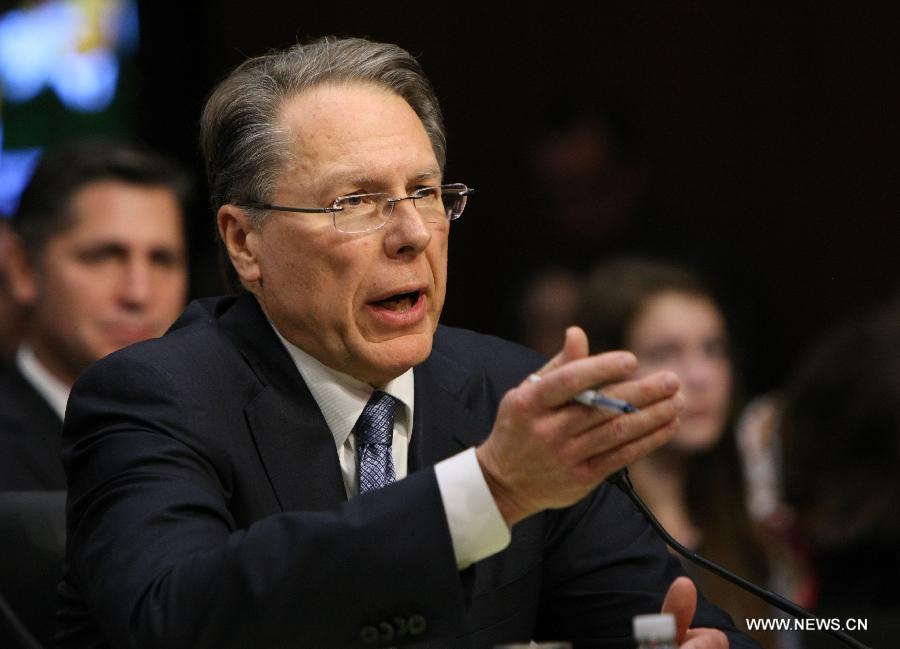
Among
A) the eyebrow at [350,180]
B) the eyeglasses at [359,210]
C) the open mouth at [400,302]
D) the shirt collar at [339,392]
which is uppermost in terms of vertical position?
the eyebrow at [350,180]

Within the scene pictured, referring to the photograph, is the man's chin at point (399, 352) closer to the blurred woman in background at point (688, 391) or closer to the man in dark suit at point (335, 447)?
the man in dark suit at point (335, 447)

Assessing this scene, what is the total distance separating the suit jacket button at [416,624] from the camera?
1.85 metres

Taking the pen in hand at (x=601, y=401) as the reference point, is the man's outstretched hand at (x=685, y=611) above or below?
below

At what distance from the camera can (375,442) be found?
2.45 m

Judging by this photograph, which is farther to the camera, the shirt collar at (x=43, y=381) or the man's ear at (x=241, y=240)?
the shirt collar at (x=43, y=381)

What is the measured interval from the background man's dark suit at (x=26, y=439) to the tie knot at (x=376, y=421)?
1432 millimetres

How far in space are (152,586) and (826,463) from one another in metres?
2.17

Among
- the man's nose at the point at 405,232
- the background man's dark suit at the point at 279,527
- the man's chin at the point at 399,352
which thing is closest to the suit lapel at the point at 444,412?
the background man's dark suit at the point at 279,527

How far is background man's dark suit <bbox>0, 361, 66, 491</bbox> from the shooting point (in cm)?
365

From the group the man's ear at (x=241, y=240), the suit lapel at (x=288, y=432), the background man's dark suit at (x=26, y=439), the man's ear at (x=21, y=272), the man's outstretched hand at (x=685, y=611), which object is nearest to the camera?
the man's outstretched hand at (x=685, y=611)

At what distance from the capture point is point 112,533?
2031mm

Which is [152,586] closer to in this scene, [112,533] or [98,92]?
[112,533]

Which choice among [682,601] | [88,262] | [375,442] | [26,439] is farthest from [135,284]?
[682,601]

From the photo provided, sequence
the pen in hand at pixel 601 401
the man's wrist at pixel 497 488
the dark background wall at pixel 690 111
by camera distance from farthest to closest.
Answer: the dark background wall at pixel 690 111
the man's wrist at pixel 497 488
the pen in hand at pixel 601 401
